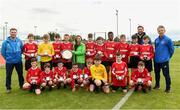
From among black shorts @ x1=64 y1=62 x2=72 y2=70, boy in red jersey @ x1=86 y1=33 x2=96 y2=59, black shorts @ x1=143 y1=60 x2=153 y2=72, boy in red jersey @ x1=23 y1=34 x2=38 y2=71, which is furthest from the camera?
black shorts @ x1=64 y1=62 x2=72 y2=70

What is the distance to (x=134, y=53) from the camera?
11422mm

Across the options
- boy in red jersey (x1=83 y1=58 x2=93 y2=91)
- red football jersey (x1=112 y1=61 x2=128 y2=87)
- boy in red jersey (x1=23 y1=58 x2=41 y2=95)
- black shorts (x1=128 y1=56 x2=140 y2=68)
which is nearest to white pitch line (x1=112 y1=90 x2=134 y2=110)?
red football jersey (x1=112 y1=61 x2=128 y2=87)

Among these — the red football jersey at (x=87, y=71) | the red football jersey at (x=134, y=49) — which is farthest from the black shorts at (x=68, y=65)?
the red football jersey at (x=134, y=49)

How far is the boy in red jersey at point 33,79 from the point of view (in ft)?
35.9

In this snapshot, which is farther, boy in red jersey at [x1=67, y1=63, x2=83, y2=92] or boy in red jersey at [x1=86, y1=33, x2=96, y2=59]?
boy in red jersey at [x1=86, y1=33, x2=96, y2=59]

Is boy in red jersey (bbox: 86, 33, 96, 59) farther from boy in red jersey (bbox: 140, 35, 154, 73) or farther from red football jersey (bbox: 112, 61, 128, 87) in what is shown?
boy in red jersey (bbox: 140, 35, 154, 73)

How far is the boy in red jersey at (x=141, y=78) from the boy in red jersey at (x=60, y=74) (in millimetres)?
2202

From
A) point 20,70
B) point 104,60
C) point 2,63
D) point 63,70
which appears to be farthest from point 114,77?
point 2,63

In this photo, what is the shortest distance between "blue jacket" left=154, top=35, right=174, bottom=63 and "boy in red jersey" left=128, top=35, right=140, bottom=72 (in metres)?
0.64

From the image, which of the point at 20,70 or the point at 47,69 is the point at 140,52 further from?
the point at 20,70

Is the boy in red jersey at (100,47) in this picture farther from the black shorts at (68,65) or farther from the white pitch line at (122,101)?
the white pitch line at (122,101)

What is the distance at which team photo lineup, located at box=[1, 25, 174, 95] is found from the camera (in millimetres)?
11023

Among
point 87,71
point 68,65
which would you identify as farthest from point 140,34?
point 68,65

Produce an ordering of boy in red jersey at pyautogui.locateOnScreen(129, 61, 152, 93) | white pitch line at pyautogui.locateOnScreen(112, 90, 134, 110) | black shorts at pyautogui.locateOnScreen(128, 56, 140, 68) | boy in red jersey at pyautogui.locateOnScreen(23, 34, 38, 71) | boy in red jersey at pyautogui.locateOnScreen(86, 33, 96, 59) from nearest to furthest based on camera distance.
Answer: white pitch line at pyautogui.locateOnScreen(112, 90, 134, 110)
boy in red jersey at pyautogui.locateOnScreen(129, 61, 152, 93)
black shorts at pyautogui.locateOnScreen(128, 56, 140, 68)
boy in red jersey at pyautogui.locateOnScreen(23, 34, 38, 71)
boy in red jersey at pyautogui.locateOnScreen(86, 33, 96, 59)
